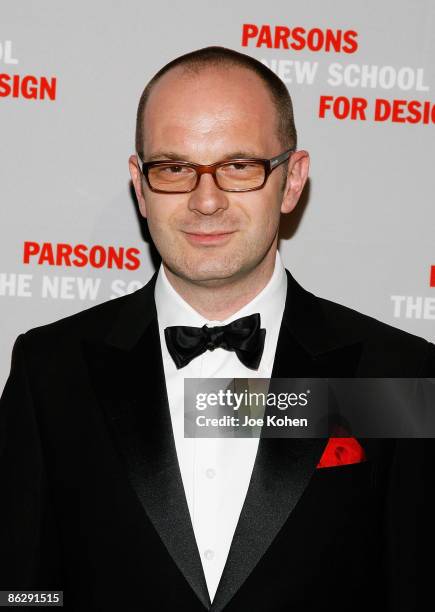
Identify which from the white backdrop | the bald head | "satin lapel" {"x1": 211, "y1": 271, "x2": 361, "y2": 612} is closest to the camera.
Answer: "satin lapel" {"x1": 211, "y1": 271, "x2": 361, "y2": 612}

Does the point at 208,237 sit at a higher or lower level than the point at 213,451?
higher

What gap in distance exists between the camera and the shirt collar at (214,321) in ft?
7.93

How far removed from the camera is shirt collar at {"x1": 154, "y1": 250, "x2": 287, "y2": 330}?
2416mm

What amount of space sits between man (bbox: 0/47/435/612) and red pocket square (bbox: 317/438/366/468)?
1 centimetres

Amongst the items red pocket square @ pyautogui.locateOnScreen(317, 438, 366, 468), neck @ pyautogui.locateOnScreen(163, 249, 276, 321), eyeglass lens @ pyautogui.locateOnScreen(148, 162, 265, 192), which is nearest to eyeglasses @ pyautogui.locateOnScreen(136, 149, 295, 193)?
eyeglass lens @ pyautogui.locateOnScreen(148, 162, 265, 192)

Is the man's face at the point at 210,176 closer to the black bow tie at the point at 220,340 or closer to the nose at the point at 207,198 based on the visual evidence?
the nose at the point at 207,198

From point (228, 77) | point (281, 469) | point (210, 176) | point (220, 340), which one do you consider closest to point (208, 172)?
point (210, 176)

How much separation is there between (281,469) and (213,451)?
7.9 inches

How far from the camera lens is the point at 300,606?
210 centimetres

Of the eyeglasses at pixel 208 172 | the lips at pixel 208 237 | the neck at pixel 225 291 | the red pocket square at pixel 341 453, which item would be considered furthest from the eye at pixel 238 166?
the red pocket square at pixel 341 453

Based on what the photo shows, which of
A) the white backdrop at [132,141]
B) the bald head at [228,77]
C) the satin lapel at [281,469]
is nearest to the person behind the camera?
the satin lapel at [281,469]

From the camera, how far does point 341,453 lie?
7.29ft

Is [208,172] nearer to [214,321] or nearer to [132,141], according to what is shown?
[214,321]

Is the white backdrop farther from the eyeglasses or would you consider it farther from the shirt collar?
the eyeglasses
